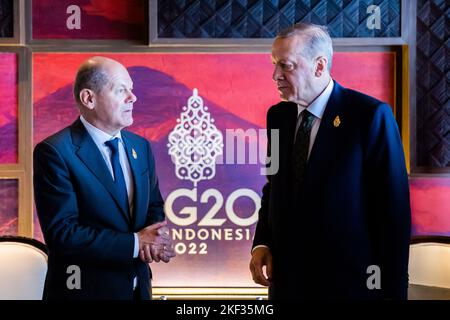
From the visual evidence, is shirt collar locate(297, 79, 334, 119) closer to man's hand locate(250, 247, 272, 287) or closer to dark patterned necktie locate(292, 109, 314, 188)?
dark patterned necktie locate(292, 109, 314, 188)

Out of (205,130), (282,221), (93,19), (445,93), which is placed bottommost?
(282,221)

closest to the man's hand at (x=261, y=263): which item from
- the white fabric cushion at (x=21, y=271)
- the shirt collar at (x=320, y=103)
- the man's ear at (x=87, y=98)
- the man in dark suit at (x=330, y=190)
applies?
the man in dark suit at (x=330, y=190)

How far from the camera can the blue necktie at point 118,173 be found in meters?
1.06

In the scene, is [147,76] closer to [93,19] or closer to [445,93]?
[93,19]

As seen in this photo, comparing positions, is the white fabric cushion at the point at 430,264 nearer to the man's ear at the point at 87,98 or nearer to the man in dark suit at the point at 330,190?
the man in dark suit at the point at 330,190

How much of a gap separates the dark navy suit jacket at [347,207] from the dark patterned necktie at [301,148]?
0.02 m

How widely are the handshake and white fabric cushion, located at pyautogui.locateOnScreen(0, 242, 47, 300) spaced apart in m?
0.42

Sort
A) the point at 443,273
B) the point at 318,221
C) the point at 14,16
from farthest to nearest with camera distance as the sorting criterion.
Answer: the point at 14,16, the point at 443,273, the point at 318,221

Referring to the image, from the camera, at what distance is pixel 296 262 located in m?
1.07

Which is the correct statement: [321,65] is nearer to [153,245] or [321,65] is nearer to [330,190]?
[330,190]

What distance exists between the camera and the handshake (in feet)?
3.46

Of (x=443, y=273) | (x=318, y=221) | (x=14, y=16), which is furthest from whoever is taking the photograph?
(x=14, y=16)
